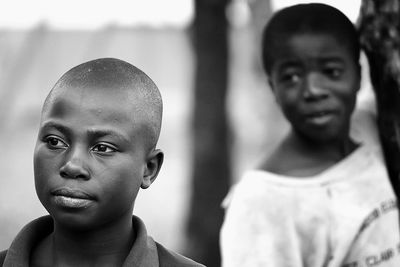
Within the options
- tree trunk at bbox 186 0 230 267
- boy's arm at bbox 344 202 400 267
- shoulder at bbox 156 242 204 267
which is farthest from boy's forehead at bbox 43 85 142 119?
tree trunk at bbox 186 0 230 267

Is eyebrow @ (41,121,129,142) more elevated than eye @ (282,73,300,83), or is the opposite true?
eye @ (282,73,300,83)

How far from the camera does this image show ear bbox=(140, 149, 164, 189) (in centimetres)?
264

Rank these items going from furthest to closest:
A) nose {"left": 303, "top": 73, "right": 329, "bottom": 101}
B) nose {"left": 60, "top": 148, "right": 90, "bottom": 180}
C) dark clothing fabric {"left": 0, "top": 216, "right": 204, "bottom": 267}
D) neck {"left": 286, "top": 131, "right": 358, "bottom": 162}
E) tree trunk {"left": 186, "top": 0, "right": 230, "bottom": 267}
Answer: tree trunk {"left": 186, "top": 0, "right": 230, "bottom": 267} → neck {"left": 286, "top": 131, "right": 358, "bottom": 162} → nose {"left": 303, "top": 73, "right": 329, "bottom": 101} → dark clothing fabric {"left": 0, "top": 216, "right": 204, "bottom": 267} → nose {"left": 60, "top": 148, "right": 90, "bottom": 180}

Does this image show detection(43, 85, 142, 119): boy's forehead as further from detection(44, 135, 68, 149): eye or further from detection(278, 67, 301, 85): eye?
detection(278, 67, 301, 85): eye

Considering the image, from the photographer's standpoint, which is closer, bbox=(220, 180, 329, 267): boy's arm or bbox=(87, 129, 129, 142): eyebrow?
bbox=(87, 129, 129, 142): eyebrow

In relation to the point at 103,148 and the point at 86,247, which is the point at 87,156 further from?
the point at 86,247

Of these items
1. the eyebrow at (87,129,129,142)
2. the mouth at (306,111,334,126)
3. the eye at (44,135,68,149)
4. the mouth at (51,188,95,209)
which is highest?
the eyebrow at (87,129,129,142)

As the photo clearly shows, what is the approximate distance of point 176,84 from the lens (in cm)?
1586

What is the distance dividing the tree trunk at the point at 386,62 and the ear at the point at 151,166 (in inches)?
53.4

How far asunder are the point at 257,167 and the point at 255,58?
6819mm

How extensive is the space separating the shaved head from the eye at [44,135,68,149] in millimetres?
99

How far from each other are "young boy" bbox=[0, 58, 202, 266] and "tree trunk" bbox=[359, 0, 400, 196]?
1353mm

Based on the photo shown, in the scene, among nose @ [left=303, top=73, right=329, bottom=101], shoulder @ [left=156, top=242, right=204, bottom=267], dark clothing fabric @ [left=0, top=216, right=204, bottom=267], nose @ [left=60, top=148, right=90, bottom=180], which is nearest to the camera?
nose @ [left=60, top=148, right=90, bottom=180]

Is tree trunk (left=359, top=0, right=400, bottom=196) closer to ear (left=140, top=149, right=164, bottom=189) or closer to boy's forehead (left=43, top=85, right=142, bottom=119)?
ear (left=140, top=149, right=164, bottom=189)
